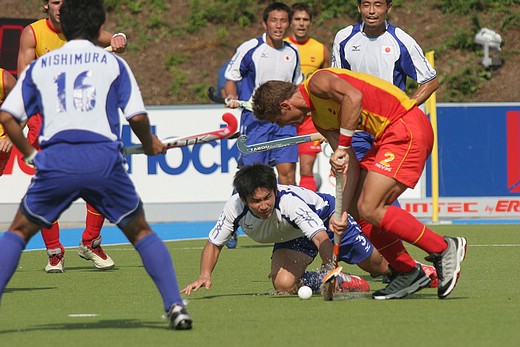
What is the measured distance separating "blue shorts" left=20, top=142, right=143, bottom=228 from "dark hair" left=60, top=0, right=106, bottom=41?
1.87ft

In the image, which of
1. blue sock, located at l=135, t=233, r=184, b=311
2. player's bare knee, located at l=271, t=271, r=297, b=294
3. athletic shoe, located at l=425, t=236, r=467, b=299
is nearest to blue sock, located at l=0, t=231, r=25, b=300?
blue sock, located at l=135, t=233, r=184, b=311

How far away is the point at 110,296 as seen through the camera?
7891 mm

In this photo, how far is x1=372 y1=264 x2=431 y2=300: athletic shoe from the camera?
7.42 meters

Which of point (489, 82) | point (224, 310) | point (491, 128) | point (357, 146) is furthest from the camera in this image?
point (489, 82)

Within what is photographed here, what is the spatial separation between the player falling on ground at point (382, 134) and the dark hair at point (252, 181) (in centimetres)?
44

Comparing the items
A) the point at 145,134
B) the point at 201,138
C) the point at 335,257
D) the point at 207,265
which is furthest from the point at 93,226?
the point at 145,134

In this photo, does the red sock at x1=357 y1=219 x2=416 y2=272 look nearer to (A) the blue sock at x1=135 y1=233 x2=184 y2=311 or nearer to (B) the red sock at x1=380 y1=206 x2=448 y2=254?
(B) the red sock at x1=380 y1=206 x2=448 y2=254

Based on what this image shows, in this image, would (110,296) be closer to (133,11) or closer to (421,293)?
(421,293)

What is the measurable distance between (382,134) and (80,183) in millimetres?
2269

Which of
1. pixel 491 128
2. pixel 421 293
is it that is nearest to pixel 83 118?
pixel 421 293

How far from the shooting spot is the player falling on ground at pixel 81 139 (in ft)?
18.7

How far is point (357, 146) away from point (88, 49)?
328cm

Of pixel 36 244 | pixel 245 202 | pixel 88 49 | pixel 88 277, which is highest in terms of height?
pixel 88 49

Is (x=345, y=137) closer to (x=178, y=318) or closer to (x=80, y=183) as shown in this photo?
(x=178, y=318)
